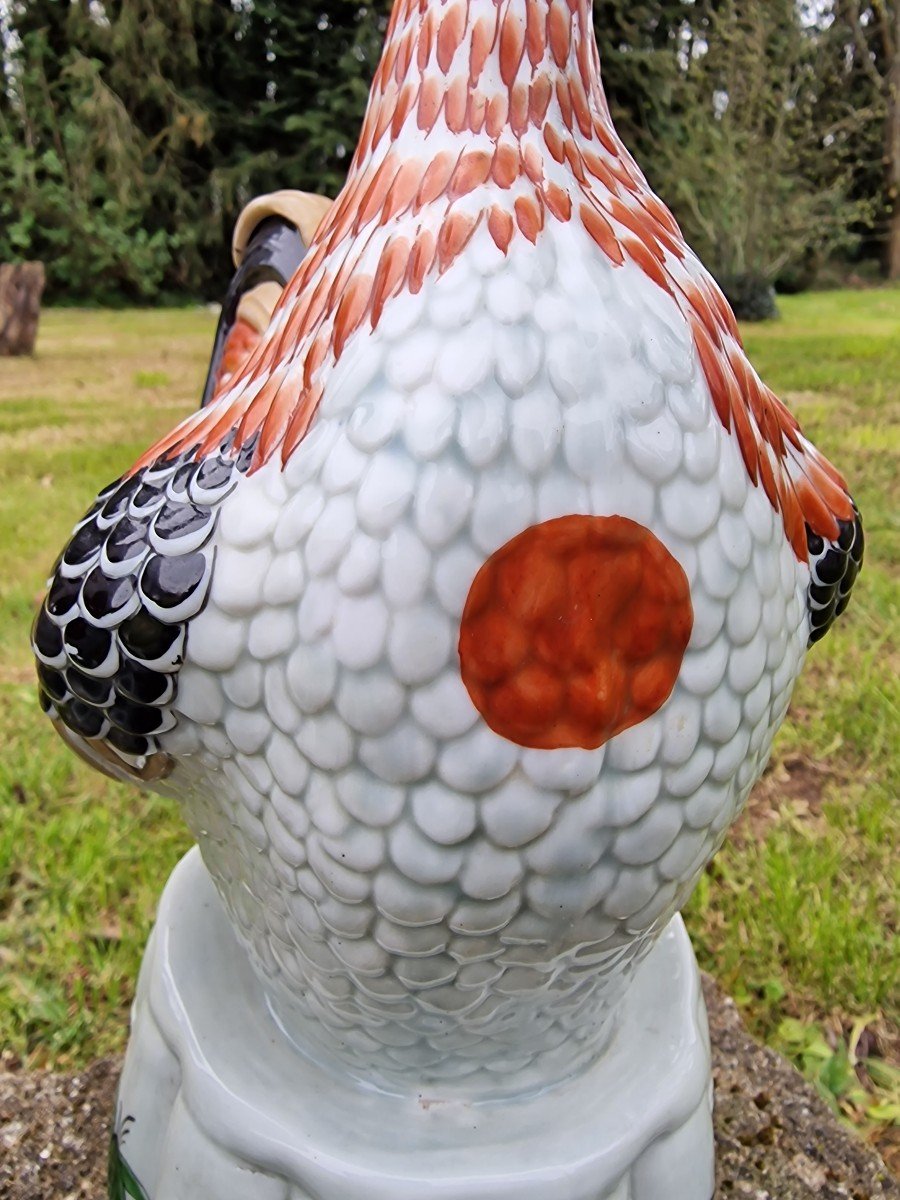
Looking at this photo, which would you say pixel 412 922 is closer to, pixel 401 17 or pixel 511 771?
pixel 511 771

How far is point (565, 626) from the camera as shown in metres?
0.56

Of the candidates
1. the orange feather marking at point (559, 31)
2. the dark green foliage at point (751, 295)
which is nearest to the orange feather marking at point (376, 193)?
the orange feather marking at point (559, 31)

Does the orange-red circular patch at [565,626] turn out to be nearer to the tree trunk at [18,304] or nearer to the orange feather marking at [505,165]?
the orange feather marking at [505,165]

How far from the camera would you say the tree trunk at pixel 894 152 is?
18.7ft

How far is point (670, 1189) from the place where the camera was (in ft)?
2.61

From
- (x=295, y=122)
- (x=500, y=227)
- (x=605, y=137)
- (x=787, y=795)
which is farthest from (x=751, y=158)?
(x=500, y=227)

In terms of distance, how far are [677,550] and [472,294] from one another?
0.17 meters

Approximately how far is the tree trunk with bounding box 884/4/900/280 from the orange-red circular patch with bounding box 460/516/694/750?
230 inches

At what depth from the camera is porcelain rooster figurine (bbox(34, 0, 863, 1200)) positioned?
554mm

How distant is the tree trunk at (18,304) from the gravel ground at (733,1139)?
450 cm

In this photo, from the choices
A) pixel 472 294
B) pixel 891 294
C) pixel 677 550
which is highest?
pixel 472 294

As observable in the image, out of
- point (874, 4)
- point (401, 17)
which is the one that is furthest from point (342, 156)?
point (401, 17)

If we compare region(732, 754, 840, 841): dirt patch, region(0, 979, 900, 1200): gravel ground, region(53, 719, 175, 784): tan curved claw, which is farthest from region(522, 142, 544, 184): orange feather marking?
region(732, 754, 840, 841): dirt patch

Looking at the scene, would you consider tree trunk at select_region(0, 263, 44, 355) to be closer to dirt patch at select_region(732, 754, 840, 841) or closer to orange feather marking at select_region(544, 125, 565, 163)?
dirt patch at select_region(732, 754, 840, 841)
